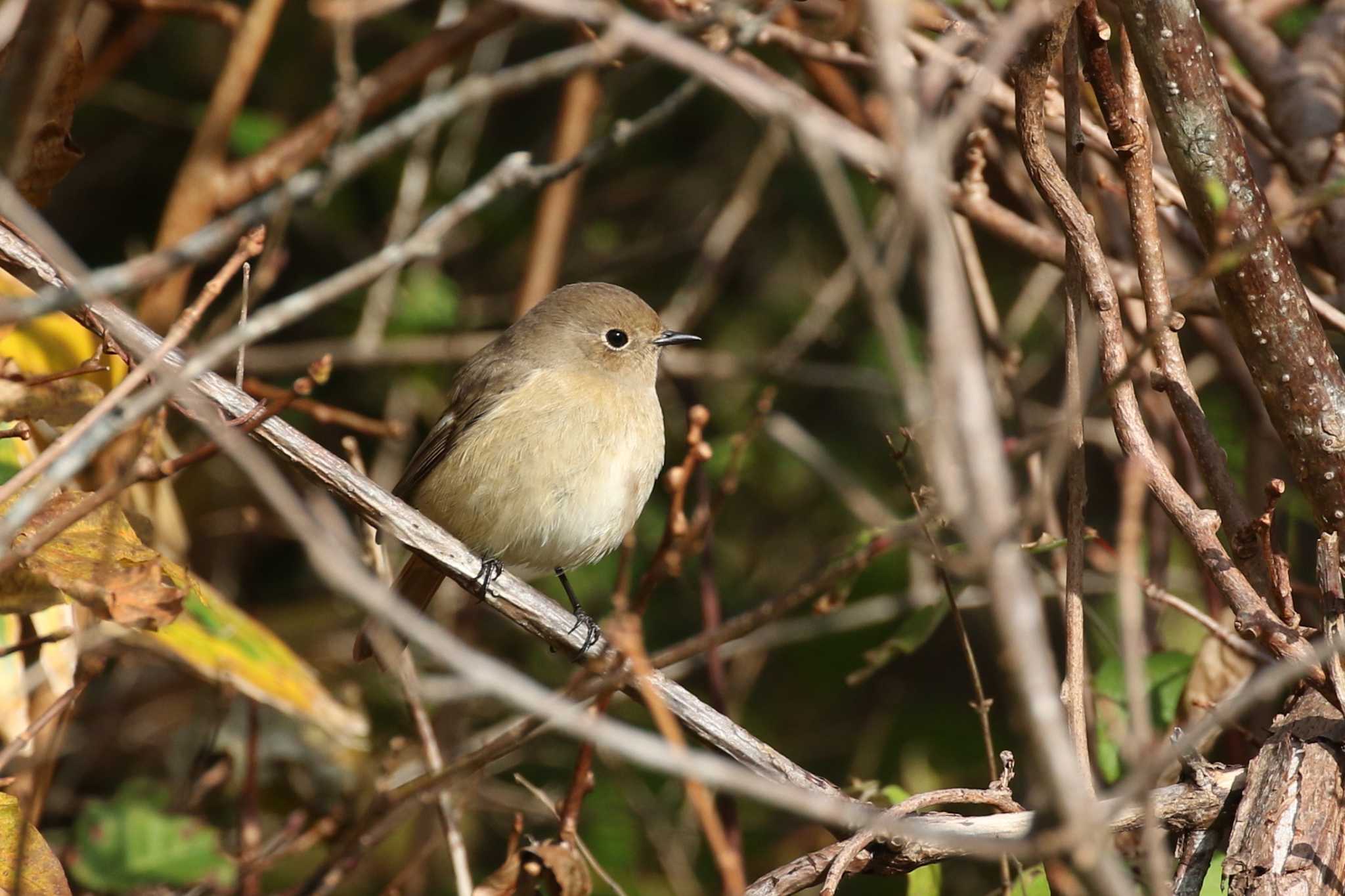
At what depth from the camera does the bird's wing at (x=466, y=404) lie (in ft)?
15.7

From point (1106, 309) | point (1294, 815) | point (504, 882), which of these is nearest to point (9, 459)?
point (504, 882)

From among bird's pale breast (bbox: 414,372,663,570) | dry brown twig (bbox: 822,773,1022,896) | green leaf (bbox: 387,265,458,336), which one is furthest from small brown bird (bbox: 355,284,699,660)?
dry brown twig (bbox: 822,773,1022,896)

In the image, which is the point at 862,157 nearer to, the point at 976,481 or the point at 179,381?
the point at 976,481

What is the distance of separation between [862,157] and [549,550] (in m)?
3.02

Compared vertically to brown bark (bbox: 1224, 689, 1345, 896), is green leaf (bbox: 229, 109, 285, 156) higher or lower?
lower

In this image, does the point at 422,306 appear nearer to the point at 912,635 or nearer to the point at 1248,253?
the point at 912,635

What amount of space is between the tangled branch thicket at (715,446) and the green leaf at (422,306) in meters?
0.02

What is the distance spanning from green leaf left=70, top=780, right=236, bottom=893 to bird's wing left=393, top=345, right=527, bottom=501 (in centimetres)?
261

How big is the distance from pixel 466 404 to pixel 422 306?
141 centimetres

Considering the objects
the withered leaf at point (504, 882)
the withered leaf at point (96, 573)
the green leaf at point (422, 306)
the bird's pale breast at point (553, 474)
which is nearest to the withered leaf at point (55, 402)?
the withered leaf at point (96, 573)

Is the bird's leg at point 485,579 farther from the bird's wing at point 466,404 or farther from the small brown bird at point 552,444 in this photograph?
the bird's wing at point 466,404

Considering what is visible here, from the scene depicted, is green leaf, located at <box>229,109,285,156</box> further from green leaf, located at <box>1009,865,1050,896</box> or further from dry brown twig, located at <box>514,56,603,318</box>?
green leaf, located at <box>1009,865,1050,896</box>

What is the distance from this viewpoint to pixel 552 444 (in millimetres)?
4496

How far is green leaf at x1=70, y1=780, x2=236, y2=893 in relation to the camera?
84.0 inches
